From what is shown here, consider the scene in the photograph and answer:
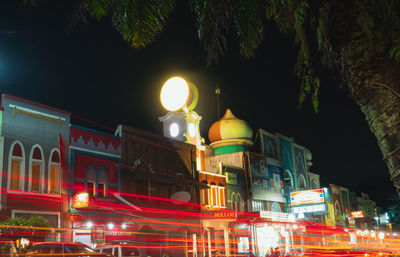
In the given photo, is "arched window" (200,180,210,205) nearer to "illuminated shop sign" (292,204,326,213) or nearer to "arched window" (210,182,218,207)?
"arched window" (210,182,218,207)

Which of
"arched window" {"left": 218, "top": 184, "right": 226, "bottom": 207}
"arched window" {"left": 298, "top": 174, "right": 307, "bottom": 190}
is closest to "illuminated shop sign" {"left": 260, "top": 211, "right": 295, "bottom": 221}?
"arched window" {"left": 218, "top": 184, "right": 226, "bottom": 207}

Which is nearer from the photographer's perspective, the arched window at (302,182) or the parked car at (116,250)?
the parked car at (116,250)

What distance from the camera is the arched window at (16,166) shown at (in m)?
22.0

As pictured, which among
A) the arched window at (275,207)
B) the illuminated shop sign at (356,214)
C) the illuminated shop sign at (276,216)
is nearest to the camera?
the illuminated shop sign at (276,216)

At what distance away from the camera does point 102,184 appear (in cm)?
2734

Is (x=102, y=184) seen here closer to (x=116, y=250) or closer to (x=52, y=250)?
(x=116, y=250)

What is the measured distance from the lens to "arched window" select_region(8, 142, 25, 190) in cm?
2197

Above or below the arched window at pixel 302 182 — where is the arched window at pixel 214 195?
→ below

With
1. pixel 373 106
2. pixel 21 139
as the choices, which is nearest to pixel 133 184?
pixel 21 139

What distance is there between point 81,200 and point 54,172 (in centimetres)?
242

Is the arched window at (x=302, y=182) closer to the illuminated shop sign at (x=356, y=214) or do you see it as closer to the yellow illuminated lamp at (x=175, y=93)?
the illuminated shop sign at (x=356, y=214)

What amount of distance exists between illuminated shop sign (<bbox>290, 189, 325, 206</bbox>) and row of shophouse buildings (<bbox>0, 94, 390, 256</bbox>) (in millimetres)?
123

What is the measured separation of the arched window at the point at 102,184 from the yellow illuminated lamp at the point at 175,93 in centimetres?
1350

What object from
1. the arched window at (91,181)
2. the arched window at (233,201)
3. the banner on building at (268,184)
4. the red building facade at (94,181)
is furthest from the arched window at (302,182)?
the arched window at (91,181)
